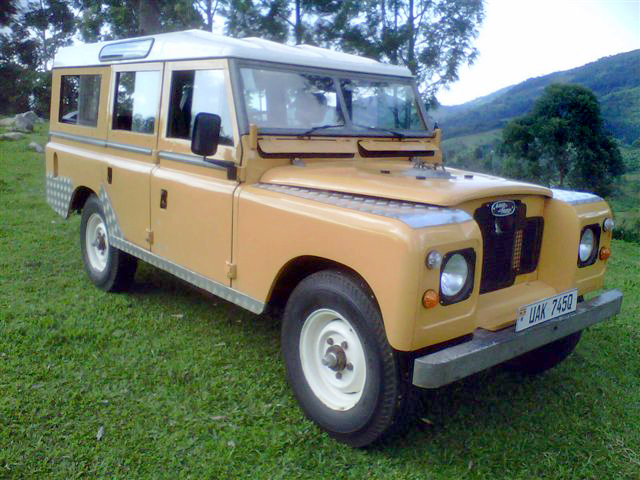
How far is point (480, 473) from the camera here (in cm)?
312

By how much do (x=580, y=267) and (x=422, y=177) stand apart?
44.2 inches

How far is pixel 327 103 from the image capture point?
4.31 metres

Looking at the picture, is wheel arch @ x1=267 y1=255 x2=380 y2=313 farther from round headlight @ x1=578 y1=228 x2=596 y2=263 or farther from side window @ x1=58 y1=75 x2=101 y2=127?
side window @ x1=58 y1=75 x2=101 y2=127

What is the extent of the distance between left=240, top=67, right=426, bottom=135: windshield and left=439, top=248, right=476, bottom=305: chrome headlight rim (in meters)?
1.60

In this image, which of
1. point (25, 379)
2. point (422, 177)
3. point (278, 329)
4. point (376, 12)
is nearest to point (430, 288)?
point (422, 177)

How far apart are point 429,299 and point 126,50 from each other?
367 cm

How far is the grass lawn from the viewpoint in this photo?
313 cm

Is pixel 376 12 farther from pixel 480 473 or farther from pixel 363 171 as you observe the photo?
pixel 480 473

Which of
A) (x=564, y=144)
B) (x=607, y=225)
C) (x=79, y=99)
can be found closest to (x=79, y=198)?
(x=79, y=99)

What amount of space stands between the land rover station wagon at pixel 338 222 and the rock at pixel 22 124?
15.6 metres

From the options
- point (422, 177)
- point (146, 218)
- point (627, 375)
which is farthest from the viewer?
point (146, 218)

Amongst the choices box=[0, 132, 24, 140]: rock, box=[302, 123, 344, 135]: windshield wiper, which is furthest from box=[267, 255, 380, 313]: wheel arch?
box=[0, 132, 24, 140]: rock

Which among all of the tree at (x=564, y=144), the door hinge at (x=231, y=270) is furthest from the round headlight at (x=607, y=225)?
the tree at (x=564, y=144)

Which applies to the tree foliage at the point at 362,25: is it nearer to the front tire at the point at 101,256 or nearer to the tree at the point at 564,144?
the tree at the point at 564,144
